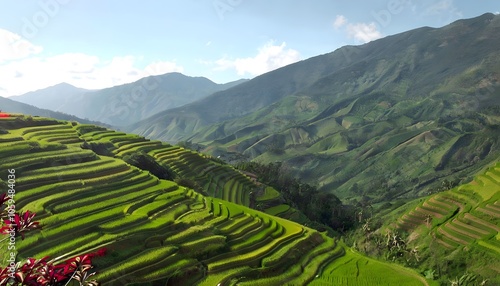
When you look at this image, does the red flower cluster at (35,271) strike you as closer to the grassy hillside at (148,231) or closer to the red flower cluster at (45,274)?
the red flower cluster at (45,274)

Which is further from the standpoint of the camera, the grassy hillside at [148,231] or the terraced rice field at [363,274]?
the terraced rice field at [363,274]

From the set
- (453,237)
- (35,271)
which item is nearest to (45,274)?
(35,271)

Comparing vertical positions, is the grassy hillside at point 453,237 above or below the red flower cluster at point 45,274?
below

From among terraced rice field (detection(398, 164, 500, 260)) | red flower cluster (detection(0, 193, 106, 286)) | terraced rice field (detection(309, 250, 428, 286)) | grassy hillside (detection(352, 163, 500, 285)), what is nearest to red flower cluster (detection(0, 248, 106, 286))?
red flower cluster (detection(0, 193, 106, 286))

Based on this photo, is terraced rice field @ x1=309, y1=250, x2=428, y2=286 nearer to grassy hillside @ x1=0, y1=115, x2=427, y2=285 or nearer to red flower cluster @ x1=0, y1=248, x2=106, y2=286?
grassy hillside @ x1=0, y1=115, x2=427, y2=285

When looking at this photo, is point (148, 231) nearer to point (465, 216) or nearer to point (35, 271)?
point (35, 271)

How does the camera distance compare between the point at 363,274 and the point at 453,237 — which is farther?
the point at 453,237

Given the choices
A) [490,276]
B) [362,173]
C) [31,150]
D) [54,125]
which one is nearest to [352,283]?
[490,276]

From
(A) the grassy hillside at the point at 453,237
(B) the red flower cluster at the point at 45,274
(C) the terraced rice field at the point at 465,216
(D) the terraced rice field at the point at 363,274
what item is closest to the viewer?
(B) the red flower cluster at the point at 45,274

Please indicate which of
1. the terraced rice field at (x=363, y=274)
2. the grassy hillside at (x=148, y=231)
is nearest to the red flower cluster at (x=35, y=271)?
the grassy hillside at (x=148, y=231)
